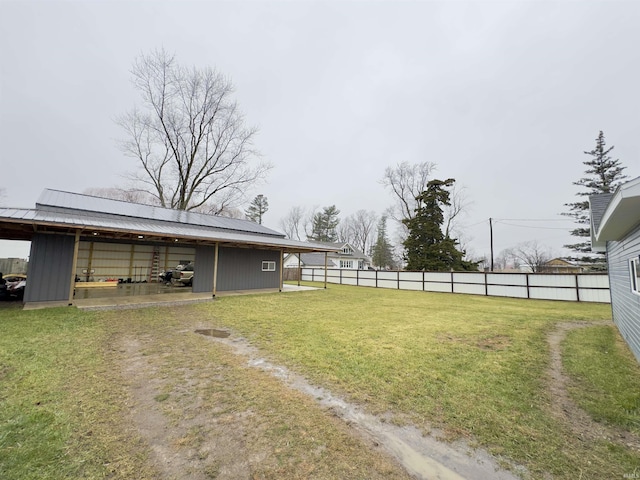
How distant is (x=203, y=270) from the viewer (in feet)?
37.8

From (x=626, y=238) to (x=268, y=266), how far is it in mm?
13083

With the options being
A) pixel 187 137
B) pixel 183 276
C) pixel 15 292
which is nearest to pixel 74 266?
pixel 15 292

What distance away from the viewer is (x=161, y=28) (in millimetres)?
14883

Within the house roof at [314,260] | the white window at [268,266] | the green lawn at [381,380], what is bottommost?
the green lawn at [381,380]

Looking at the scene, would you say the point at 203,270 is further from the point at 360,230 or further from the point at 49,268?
the point at 360,230

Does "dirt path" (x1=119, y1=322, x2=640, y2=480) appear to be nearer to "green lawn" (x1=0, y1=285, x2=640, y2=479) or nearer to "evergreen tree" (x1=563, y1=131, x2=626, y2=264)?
"green lawn" (x1=0, y1=285, x2=640, y2=479)

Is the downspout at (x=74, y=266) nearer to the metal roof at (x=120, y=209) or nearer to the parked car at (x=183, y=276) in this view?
the metal roof at (x=120, y=209)

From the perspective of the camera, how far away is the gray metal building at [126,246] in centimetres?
812

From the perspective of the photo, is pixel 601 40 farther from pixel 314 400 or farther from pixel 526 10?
pixel 314 400

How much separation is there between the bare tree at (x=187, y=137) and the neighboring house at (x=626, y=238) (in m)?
22.1

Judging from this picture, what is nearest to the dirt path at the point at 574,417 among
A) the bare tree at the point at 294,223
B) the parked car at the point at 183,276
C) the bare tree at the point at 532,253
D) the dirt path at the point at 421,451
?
the dirt path at the point at 421,451

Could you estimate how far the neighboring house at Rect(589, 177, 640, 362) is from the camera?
3154 millimetres

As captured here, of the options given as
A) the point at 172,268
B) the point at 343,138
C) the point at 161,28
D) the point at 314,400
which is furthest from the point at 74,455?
the point at 343,138

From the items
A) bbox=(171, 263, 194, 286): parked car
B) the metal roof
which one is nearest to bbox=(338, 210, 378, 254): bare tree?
the metal roof
